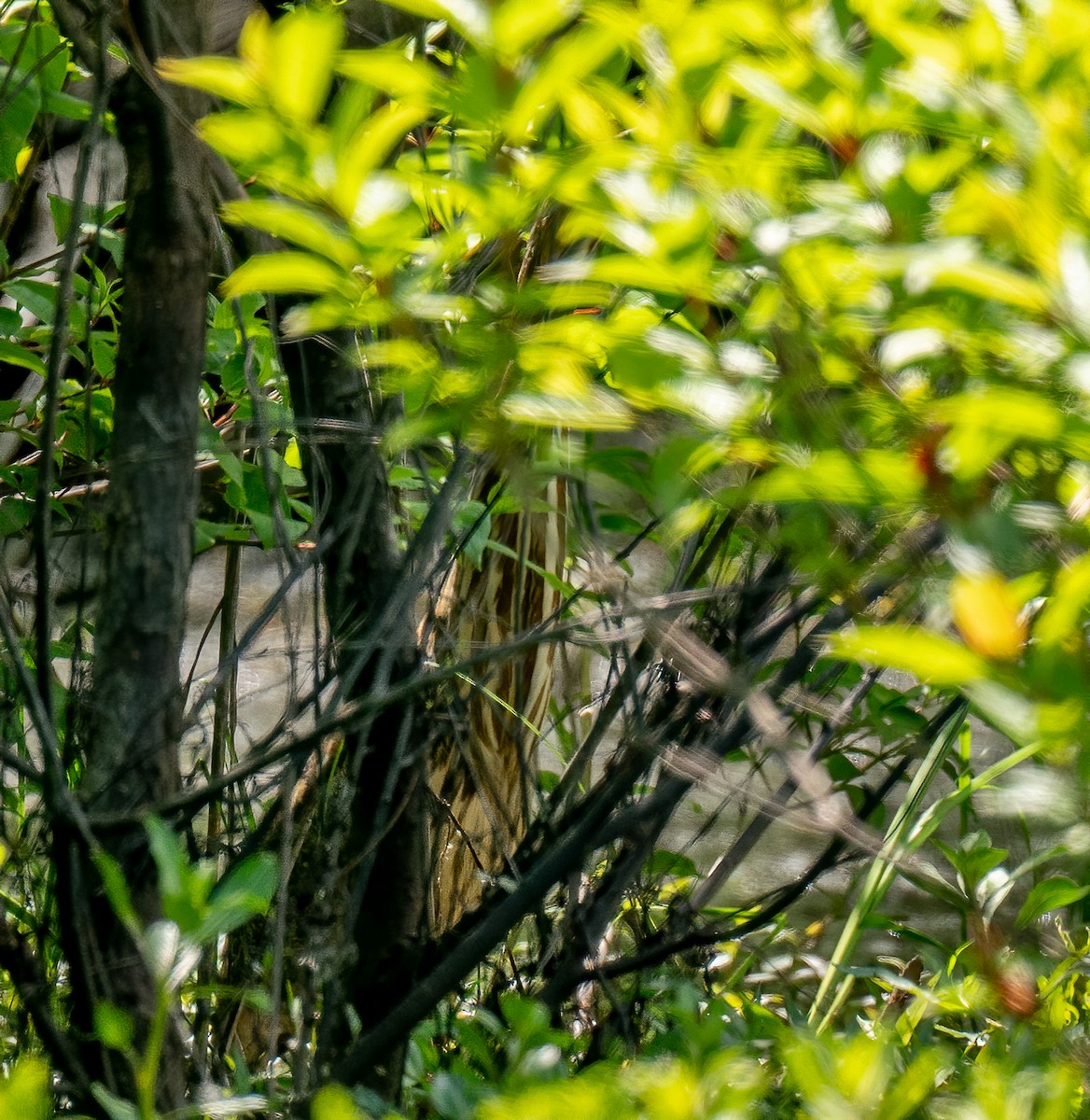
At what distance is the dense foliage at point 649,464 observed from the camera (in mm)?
491

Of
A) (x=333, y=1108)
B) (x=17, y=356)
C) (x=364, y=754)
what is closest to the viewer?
(x=333, y=1108)

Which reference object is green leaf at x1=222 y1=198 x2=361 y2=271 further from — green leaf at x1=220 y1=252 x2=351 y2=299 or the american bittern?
the american bittern

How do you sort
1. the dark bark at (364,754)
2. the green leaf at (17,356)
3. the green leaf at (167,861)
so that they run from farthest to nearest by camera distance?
the green leaf at (17,356)
the dark bark at (364,754)
the green leaf at (167,861)

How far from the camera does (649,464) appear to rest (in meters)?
0.75

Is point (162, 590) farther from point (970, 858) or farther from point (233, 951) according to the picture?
point (970, 858)

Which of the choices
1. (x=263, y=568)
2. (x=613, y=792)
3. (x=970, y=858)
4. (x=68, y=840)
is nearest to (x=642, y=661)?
(x=613, y=792)

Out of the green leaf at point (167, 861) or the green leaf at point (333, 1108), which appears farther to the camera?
the green leaf at point (167, 861)

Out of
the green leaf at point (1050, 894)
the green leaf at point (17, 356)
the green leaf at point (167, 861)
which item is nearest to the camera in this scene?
the green leaf at point (167, 861)

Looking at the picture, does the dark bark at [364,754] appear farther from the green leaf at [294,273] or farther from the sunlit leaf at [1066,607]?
the sunlit leaf at [1066,607]

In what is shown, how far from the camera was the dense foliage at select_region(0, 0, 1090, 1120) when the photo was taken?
0.49 metres

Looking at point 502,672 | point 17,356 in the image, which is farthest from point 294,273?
point 502,672

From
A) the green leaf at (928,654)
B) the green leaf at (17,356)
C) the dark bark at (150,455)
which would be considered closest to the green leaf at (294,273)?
the green leaf at (928,654)

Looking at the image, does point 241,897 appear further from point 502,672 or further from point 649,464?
point 502,672

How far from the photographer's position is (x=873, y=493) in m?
0.48
